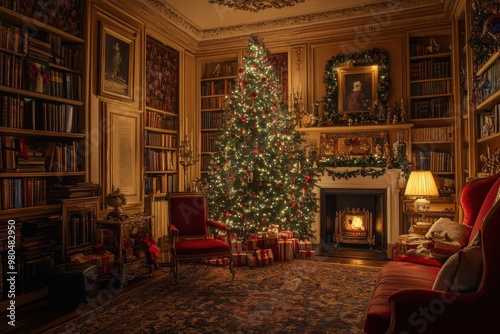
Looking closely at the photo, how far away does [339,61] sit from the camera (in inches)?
230

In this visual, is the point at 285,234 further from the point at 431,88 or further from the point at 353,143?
the point at 431,88

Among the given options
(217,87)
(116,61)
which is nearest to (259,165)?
(217,87)

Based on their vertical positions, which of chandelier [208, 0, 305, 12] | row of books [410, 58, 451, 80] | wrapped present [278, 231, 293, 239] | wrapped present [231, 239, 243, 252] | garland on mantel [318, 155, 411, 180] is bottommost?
wrapped present [231, 239, 243, 252]

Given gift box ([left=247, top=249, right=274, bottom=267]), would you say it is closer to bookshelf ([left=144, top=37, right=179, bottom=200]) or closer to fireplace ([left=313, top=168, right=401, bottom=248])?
fireplace ([left=313, top=168, right=401, bottom=248])

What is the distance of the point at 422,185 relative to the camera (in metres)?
4.33

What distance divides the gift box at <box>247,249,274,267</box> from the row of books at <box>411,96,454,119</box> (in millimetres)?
3123

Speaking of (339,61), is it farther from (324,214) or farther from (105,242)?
(105,242)

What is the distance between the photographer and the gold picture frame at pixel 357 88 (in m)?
5.70

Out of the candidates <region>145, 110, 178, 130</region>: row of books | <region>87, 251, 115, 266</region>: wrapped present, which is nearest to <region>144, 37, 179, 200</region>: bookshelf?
<region>145, 110, 178, 130</region>: row of books

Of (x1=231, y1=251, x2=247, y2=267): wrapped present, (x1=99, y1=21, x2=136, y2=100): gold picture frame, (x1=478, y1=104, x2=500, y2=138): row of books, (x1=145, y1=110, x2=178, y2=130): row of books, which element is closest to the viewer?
(x1=478, y1=104, x2=500, y2=138): row of books

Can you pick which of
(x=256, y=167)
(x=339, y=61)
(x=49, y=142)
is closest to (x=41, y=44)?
(x=49, y=142)

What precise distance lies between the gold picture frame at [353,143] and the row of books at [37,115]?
3.70 m

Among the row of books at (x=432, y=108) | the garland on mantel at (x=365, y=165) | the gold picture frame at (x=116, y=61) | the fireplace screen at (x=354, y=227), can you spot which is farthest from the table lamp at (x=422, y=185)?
the gold picture frame at (x=116, y=61)

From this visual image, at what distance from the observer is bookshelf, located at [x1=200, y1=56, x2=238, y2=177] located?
6.63 metres
